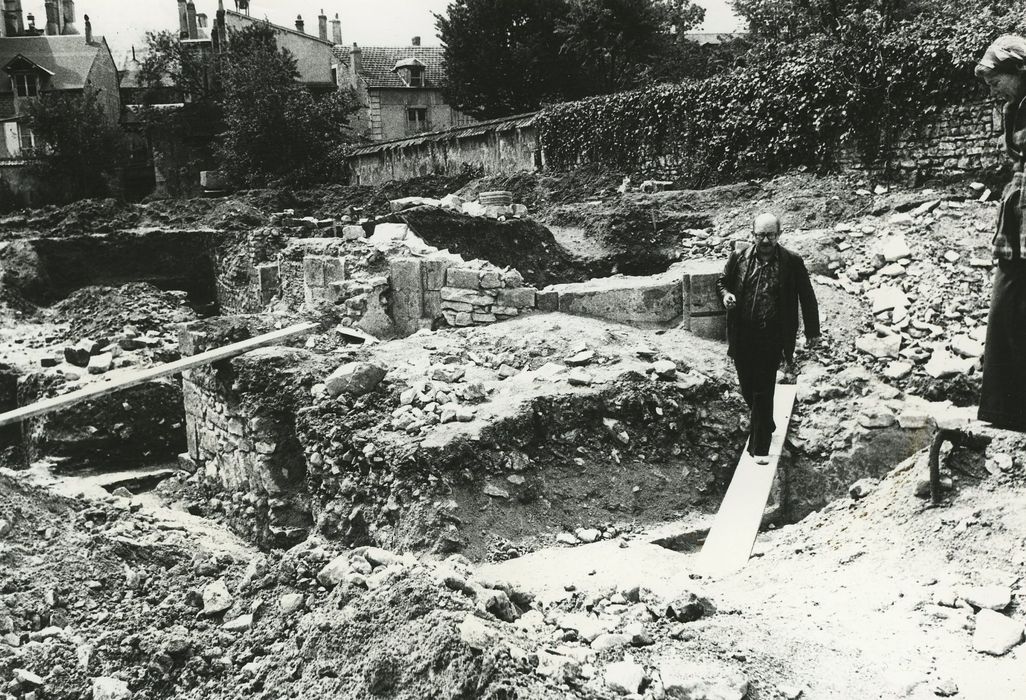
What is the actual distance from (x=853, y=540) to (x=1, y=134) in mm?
38120

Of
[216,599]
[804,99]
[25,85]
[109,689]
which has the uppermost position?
[25,85]

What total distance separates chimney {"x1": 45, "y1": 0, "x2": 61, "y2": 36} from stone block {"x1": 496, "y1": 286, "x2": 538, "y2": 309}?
130ft

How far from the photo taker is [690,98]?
14562mm

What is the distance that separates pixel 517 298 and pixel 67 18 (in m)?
41.3

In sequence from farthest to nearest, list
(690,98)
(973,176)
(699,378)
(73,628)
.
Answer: (690,98)
(973,176)
(699,378)
(73,628)

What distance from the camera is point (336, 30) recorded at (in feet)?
137

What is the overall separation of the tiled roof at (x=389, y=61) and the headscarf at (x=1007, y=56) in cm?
3217

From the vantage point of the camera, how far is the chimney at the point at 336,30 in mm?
41469

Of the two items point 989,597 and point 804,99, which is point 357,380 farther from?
point 804,99

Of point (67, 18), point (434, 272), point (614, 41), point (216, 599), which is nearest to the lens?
point (216, 599)

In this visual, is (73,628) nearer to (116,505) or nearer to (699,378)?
(116,505)

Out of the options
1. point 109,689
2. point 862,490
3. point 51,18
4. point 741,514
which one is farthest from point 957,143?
point 51,18

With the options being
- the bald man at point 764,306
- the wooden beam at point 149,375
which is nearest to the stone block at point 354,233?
the wooden beam at point 149,375

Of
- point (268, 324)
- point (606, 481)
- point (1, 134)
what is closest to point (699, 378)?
point (606, 481)
